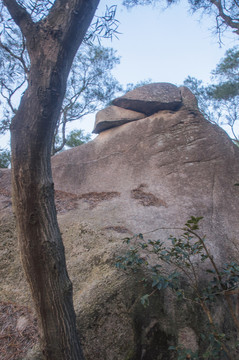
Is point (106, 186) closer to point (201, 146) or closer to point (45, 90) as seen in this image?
point (201, 146)

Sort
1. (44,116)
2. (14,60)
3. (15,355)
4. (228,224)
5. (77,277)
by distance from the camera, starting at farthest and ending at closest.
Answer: (14,60) → (228,224) → (77,277) → (15,355) → (44,116)

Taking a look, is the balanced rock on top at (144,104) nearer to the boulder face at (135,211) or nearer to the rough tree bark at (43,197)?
the boulder face at (135,211)

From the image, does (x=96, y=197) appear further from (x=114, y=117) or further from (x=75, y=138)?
(x=75, y=138)

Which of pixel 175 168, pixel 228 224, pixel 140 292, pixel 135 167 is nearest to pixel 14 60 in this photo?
pixel 135 167

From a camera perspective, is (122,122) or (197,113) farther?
(122,122)

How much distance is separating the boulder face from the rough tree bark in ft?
3.86

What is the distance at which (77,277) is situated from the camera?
14.0 ft

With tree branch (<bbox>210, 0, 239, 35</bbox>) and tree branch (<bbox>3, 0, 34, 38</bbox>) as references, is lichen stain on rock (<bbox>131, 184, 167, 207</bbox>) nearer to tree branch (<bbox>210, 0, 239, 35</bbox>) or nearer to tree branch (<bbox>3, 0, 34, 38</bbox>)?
tree branch (<bbox>3, 0, 34, 38</bbox>)

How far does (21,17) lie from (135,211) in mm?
3959

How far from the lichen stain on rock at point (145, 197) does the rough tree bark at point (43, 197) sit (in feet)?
12.9

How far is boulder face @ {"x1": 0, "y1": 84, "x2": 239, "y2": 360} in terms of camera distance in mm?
3584

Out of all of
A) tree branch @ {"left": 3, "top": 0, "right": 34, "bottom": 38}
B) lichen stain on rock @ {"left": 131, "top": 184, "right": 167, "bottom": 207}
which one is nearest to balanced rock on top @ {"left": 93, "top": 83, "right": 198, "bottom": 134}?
lichen stain on rock @ {"left": 131, "top": 184, "right": 167, "bottom": 207}

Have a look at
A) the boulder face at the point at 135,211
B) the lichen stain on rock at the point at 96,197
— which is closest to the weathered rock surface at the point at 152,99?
the boulder face at the point at 135,211

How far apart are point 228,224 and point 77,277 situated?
3.24m
